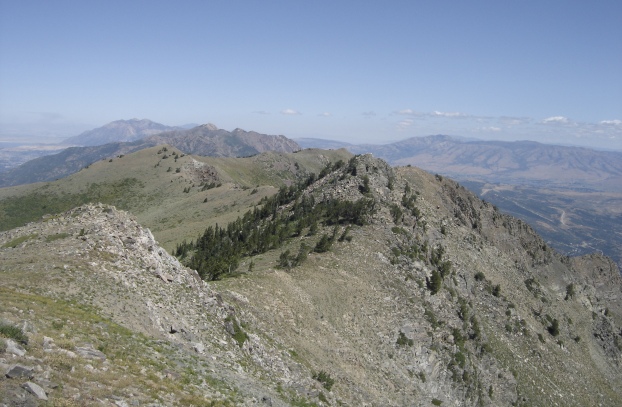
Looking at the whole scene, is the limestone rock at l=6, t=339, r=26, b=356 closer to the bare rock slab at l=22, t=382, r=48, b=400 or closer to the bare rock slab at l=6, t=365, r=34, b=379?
the bare rock slab at l=6, t=365, r=34, b=379

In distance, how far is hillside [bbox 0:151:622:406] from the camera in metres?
20.6

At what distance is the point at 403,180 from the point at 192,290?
71349 mm

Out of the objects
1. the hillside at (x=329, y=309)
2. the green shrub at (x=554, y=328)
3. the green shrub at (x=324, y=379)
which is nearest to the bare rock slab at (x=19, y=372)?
the hillside at (x=329, y=309)

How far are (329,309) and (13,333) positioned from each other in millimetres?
35767

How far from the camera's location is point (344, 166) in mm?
90688

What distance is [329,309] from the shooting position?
155ft

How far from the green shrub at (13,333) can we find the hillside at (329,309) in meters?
0.49

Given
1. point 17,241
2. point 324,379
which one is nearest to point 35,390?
point 17,241

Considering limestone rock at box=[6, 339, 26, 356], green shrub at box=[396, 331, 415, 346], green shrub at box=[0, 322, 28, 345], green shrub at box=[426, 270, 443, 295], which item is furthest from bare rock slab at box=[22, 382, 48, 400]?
green shrub at box=[426, 270, 443, 295]

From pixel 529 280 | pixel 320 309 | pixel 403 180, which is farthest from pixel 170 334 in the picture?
pixel 529 280

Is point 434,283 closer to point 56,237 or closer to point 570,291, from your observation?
point 56,237

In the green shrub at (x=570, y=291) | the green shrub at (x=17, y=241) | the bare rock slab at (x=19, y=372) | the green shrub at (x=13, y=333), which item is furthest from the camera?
the green shrub at (x=570, y=291)

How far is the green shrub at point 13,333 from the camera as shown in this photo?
15.6 metres

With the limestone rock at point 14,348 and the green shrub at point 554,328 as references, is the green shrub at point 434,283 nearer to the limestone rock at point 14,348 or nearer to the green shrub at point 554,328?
the green shrub at point 554,328
